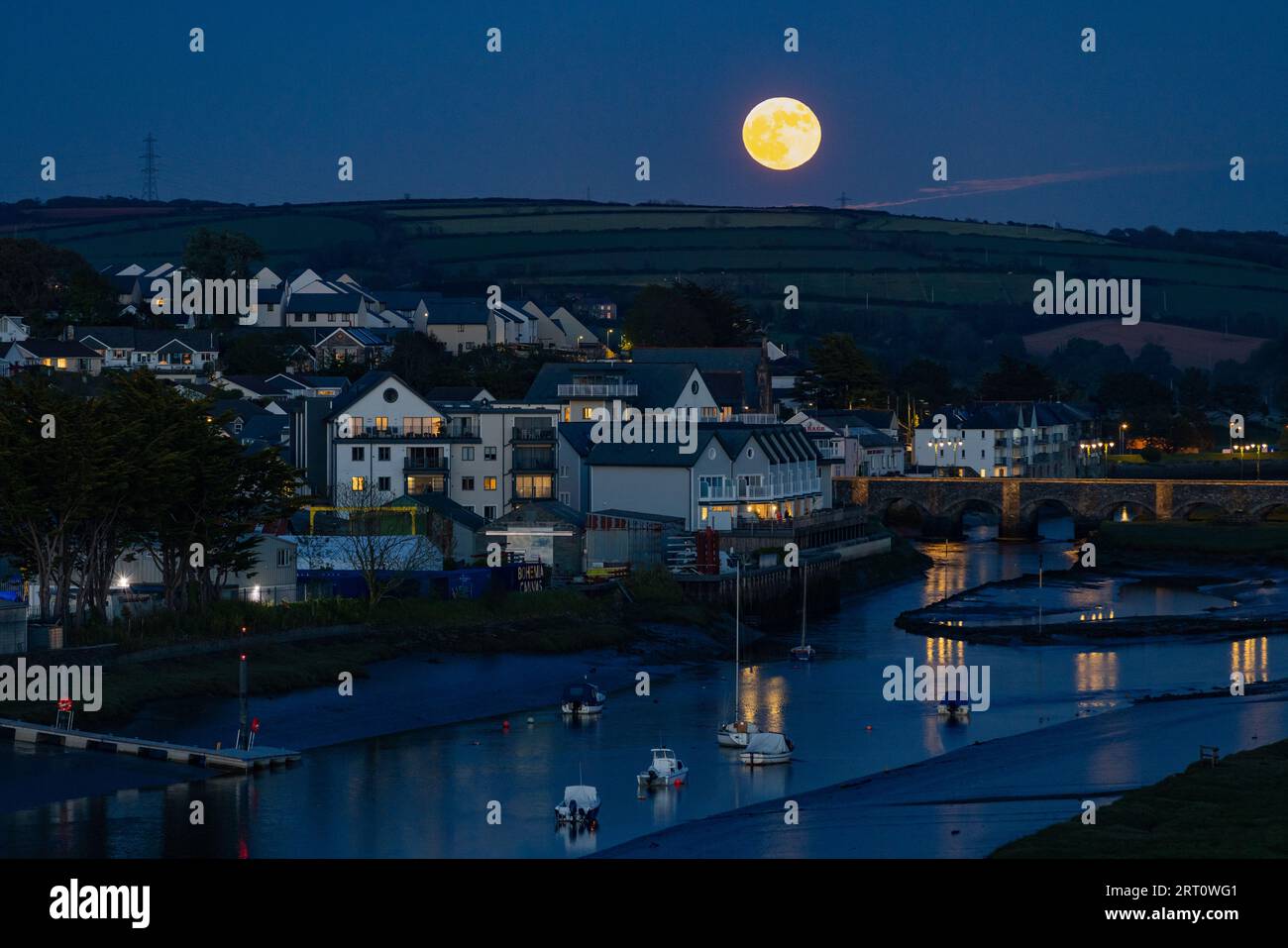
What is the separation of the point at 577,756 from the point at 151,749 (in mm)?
8204

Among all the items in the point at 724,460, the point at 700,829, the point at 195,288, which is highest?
the point at 195,288

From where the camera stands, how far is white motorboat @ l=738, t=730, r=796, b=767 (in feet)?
123

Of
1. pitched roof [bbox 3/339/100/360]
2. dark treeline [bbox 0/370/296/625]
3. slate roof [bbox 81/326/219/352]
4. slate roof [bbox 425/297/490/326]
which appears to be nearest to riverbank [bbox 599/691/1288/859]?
dark treeline [bbox 0/370/296/625]

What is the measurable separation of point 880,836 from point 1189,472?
86744 millimetres

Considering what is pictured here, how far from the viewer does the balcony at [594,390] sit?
75.2 meters

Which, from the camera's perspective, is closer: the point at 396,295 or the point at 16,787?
the point at 16,787

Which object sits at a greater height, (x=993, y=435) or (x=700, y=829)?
(x=993, y=435)

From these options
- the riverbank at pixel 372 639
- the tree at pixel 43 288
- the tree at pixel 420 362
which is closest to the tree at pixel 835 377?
the tree at pixel 420 362

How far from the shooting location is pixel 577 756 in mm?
37906
